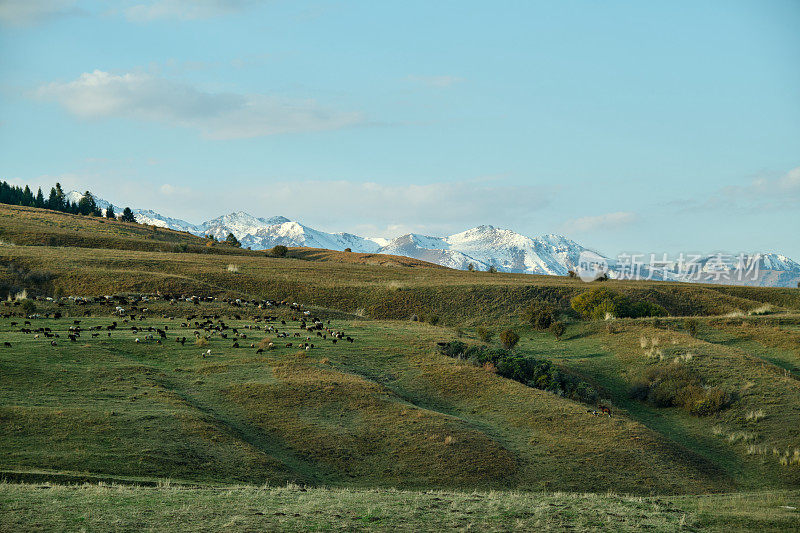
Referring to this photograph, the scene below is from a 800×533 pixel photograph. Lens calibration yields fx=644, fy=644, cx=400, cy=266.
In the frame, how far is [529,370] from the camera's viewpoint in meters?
36.2

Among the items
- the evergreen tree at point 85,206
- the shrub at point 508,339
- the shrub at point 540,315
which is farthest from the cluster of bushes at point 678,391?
the evergreen tree at point 85,206

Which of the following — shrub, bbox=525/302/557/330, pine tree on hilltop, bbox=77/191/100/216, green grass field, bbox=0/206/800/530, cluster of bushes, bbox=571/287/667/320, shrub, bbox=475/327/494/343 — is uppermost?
pine tree on hilltop, bbox=77/191/100/216

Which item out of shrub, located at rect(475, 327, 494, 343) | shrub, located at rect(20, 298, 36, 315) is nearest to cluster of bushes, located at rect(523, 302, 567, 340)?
shrub, located at rect(475, 327, 494, 343)

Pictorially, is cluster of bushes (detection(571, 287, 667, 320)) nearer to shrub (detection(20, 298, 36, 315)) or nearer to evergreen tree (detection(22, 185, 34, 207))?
shrub (detection(20, 298, 36, 315))

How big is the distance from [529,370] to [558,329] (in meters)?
16.9

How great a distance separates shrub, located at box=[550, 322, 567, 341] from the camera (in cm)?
5181

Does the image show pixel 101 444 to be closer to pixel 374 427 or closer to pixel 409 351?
pixel 374 427

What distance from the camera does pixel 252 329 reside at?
1585 inches

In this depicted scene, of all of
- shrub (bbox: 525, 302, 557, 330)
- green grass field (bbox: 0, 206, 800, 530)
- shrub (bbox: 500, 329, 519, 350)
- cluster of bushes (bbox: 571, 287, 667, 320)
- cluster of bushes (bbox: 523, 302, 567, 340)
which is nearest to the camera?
green grass field (bbox: 0, 206, 800, 530)

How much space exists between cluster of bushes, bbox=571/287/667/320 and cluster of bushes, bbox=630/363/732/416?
20.4 meters

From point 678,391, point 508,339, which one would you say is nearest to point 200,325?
point 508,339

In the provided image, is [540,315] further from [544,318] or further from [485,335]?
[485,335]

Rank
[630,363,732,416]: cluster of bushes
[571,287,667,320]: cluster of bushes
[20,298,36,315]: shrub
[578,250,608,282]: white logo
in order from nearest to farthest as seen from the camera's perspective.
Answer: [630,363,732,416]: cluster of bushes
[20,298,36,315]: shrub
[571,287,667,320]: cluster of bushes
[578,250,608,282]: white logo

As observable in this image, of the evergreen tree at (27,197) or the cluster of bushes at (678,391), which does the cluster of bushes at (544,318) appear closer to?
the cluster of bushes at (678,391)
